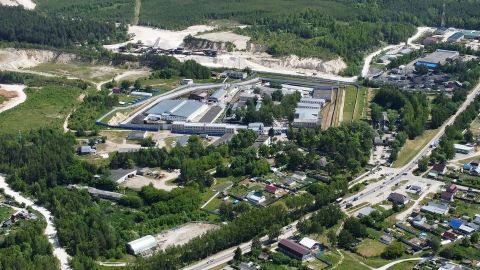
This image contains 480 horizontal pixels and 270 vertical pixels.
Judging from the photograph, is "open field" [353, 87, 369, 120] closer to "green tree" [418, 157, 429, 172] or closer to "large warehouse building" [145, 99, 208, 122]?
"green tree" [418, 157, 429, 172]

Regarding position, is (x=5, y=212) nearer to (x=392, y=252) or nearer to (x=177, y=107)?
(x=177, y=107)

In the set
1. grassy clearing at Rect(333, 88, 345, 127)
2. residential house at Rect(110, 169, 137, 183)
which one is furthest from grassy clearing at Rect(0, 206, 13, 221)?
grassy clearing at Rect(333, 88, 345, 127)

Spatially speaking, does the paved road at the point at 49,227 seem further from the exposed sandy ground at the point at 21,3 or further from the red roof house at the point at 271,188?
the exposed sandy ground at the point at 21,3

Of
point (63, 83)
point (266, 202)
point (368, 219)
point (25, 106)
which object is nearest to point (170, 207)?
point (266, 202)

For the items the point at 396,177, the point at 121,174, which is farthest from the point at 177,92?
the point at 396,177

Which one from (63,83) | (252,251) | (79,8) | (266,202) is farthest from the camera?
(79,8)

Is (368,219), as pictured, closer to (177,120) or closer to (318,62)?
(177,120)
